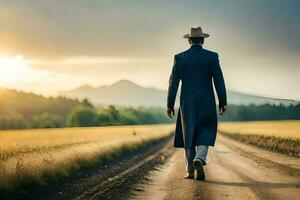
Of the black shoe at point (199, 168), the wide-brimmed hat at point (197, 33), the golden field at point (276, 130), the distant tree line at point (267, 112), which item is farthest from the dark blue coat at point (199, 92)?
the distant tree line at point (267, 112)

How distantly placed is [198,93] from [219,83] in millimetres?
496

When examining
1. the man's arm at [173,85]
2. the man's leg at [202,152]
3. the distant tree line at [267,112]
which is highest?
the distant tree line at [267,112]

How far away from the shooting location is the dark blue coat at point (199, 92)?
12414 mm

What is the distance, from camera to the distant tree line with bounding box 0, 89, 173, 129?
80.3 metres

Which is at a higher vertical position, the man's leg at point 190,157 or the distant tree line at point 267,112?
the distant tree line at point 267,112

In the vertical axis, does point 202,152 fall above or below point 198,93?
below

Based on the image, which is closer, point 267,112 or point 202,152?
point 202,152

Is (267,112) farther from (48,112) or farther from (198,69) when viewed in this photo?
(198,69)

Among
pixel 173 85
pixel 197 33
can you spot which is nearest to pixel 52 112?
pixel 173 85

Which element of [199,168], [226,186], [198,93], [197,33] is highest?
[197,33]

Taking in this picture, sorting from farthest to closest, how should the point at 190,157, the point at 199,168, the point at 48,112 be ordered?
the point at 48,112, the point at 190,157, the point at 199,168

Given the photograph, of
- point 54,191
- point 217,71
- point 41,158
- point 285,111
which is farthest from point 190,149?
point 285,111

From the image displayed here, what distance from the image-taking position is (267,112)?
124 m

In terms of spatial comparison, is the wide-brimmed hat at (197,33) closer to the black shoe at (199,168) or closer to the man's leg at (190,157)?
the man's leg at (190,157)
